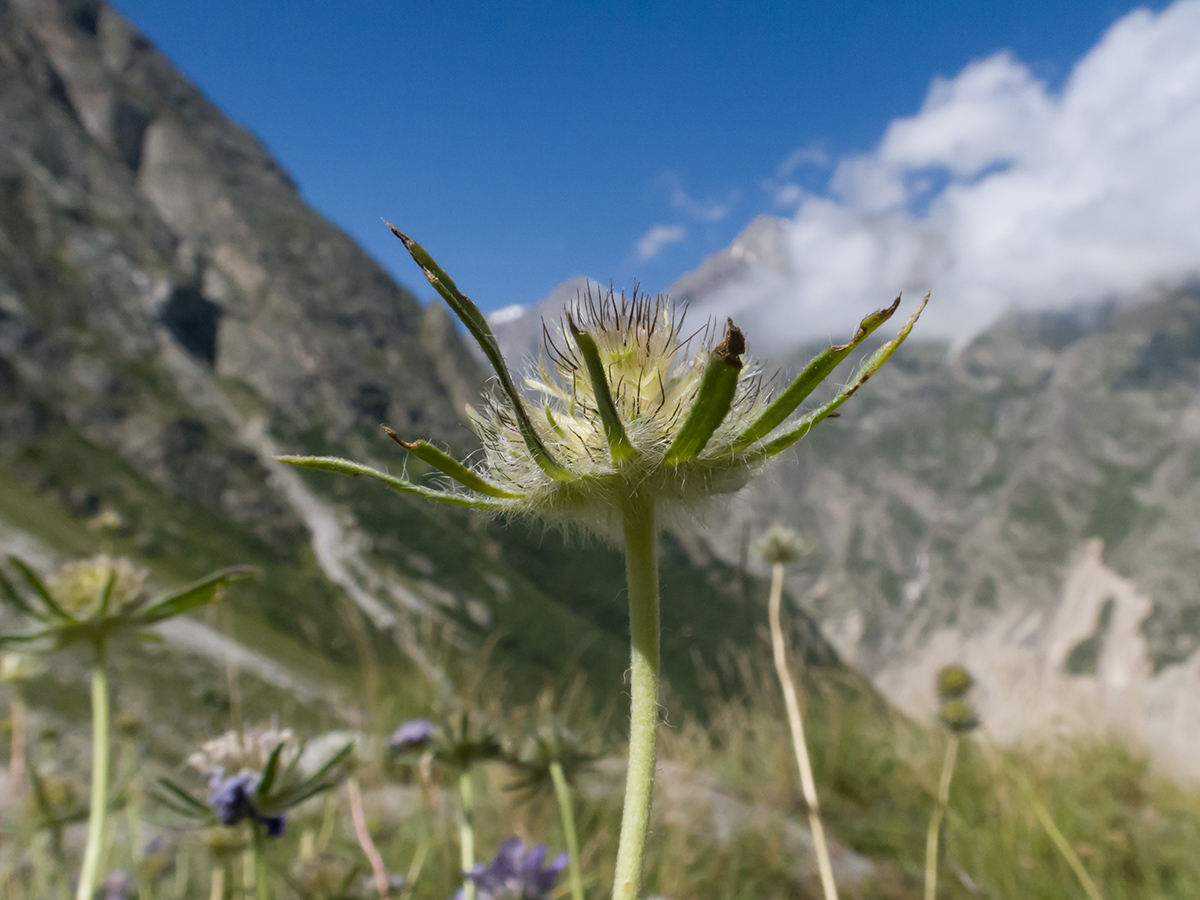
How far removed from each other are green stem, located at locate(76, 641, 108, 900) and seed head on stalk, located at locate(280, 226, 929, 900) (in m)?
0.87

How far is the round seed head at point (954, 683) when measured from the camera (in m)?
4.49

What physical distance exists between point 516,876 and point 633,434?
1478 mm

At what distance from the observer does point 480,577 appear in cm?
9844

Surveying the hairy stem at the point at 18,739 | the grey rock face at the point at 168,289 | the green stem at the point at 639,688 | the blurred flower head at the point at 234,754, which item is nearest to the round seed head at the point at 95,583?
the blurred flower head at the point at 234,754

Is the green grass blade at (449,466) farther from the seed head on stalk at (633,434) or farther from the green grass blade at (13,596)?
the green grass blade at (13,596)

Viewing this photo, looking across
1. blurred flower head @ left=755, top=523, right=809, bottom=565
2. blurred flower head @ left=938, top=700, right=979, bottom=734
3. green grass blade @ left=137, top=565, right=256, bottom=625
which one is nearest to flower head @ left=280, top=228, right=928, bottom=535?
green grass blade @ left=137, top=565, right=256, bottom=625

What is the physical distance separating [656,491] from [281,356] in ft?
386

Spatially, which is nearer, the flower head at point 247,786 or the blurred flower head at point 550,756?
the flower head at point 247,786

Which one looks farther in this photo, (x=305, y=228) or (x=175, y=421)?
(x=305, y=228)

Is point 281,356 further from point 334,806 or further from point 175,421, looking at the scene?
point 334,806

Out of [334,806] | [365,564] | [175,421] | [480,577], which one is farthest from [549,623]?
[334,806]

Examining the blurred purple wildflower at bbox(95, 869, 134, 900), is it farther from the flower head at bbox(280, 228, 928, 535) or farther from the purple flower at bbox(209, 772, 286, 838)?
the flower head at bbox(280, 228, 928, 535)

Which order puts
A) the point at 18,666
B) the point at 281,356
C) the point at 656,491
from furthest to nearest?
the point at 281,356, the point at 18,666, the point at 656,491

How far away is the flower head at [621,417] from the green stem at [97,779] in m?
0.87
